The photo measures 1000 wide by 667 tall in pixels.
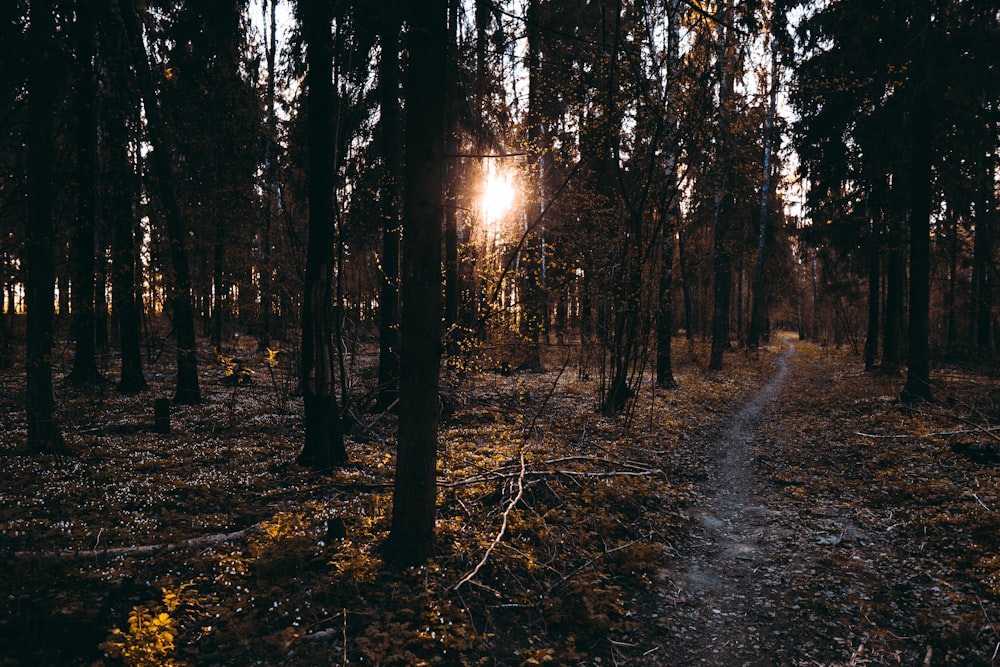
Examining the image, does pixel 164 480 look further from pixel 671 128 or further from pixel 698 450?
pixel 671 128

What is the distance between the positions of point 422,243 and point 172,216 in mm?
9191

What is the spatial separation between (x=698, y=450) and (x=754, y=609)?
18.7 ft

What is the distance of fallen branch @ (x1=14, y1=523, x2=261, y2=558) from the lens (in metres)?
4.98

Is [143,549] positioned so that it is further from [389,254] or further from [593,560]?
[389,254]

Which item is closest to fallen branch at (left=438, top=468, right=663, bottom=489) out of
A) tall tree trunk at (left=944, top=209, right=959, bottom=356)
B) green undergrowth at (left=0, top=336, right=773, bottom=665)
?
green undergrowth at (left=0, top=336, right=773, bottom=665)

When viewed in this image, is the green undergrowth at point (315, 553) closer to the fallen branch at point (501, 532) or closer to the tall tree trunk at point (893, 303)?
the fallen branch at point (501, 532)

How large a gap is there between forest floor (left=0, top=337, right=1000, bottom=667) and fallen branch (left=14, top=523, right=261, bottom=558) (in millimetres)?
24

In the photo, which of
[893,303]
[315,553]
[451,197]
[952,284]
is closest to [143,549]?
[315,553]

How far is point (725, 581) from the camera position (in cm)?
572

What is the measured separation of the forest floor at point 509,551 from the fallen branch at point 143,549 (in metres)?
0.02

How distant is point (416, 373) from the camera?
5176mm

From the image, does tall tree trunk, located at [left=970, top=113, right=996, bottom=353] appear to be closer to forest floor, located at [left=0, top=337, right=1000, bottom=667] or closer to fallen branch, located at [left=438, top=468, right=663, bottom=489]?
forest floor, located at [left=0, top=337, right=1000, bottom=667]

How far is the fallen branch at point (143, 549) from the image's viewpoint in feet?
16.3

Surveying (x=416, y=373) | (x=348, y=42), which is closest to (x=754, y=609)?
(x=416, y=373)
